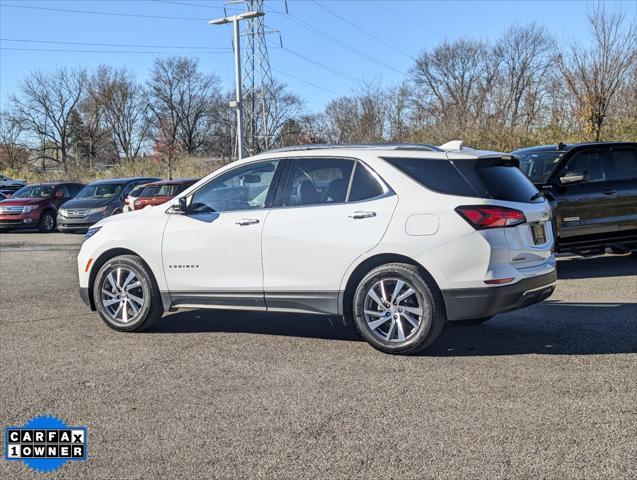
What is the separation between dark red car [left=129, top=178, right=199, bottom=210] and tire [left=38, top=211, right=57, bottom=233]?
452 centimetres

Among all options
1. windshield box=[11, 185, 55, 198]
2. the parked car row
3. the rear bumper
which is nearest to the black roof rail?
the rear bumper

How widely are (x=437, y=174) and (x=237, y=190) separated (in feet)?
6.47

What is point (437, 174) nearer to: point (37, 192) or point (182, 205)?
point (182, 205)

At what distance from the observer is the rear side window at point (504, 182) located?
5.73 m

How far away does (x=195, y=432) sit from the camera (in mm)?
4125

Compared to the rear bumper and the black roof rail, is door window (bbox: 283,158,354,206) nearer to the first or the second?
the black roof rail

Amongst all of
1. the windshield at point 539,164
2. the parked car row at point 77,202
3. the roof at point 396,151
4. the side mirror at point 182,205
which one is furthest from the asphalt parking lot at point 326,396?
the parked car row at point 77,202

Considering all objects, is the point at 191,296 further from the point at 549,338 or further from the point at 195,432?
the point at 549,338

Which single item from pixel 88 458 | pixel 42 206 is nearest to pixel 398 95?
pixel 42 206

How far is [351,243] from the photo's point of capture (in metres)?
5.82

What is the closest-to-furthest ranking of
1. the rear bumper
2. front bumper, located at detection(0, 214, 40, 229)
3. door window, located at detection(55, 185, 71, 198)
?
the rear bumper
front bumper, located at detection(0, 214, 40, 229)
door window, located at detection(55, 185, 71, 198)

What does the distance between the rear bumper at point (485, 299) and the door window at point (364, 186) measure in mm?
1061

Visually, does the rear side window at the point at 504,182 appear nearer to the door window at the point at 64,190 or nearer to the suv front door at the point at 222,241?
the suv front door at the point at 222,241

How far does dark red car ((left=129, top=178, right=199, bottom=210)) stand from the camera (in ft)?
62.1
